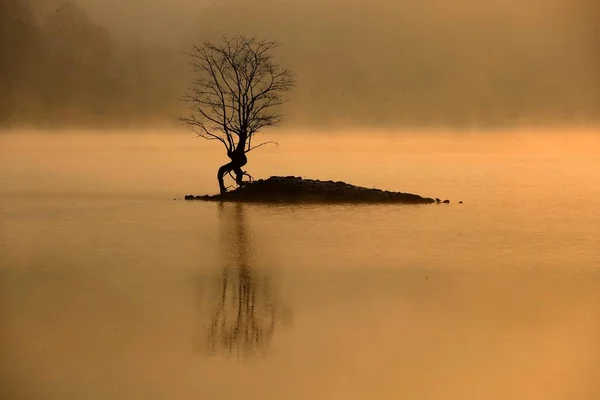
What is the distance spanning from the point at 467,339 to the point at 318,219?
570 cm

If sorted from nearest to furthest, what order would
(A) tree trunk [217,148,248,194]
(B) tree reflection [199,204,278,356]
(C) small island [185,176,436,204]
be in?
1. (B) tree reflection [199,204,278,356]
2. (C) small island [185,176,436,204]
3. (A) tree trunk [217,148,248,194]

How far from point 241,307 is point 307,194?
6760 mm

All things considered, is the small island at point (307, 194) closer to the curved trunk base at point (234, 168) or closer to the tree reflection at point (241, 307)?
the curved trunk base at point (234, 168)

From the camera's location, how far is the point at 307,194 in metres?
14.5

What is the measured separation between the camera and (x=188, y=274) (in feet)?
29.9

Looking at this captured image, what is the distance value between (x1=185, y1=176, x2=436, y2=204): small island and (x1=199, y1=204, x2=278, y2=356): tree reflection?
385 centimetres

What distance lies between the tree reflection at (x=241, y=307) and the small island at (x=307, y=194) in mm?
3850

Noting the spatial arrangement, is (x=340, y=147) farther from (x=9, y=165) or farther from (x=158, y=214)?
(x=158, y=214)

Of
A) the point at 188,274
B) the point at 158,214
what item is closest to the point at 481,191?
the point at 158,214

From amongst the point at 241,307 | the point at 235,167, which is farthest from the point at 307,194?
the point at 241,307

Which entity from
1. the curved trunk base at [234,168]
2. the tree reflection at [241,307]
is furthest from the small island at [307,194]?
the tree reflection at [241,307]

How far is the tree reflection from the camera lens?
6.82m

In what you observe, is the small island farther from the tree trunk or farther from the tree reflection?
the tree reflection

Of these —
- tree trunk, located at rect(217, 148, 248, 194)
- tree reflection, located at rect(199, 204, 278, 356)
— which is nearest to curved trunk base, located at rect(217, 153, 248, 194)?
tree trunk, located at rect(217, 148, 248, 194)
